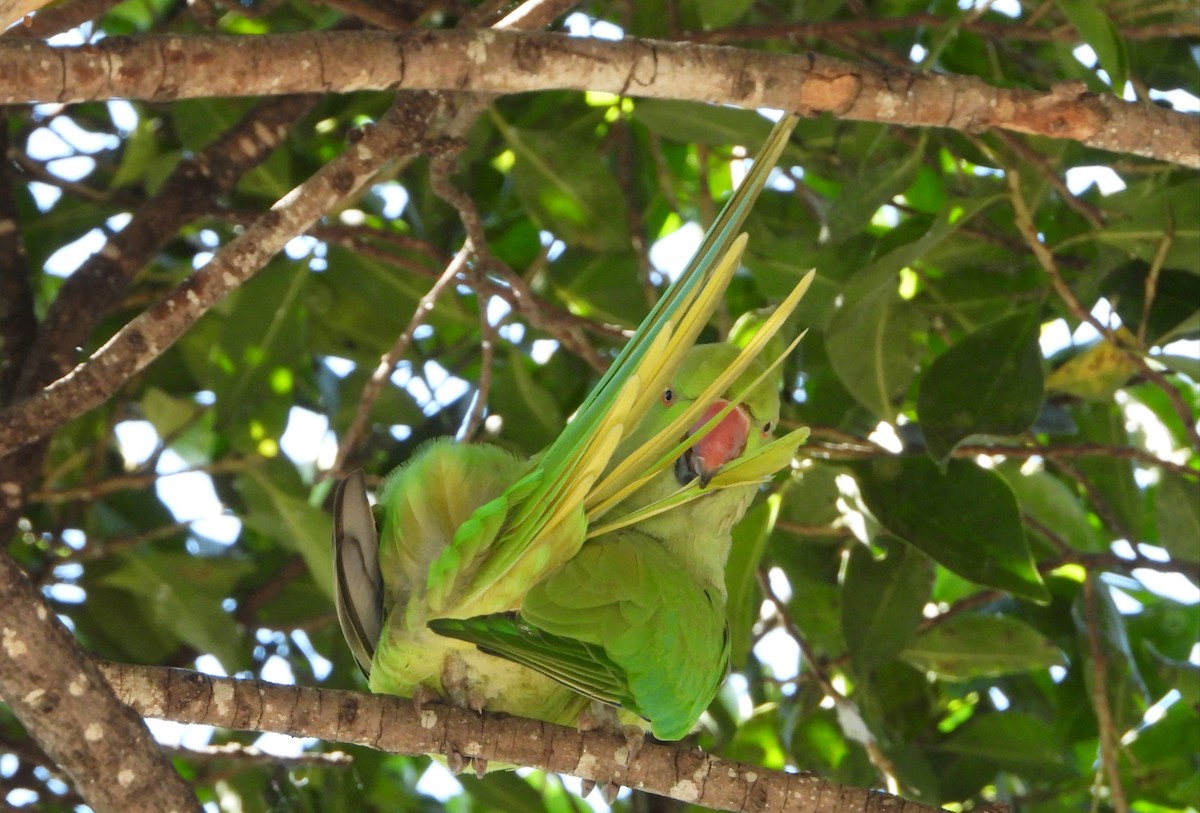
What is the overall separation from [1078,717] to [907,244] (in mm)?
1348

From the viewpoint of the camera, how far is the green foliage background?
2154mm

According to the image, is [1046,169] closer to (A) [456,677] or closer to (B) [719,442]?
(B) [719,442]

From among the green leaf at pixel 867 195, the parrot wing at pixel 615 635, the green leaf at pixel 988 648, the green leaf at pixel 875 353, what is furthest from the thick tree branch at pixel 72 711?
the green leaf at pixel 988 648

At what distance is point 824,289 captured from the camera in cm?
228

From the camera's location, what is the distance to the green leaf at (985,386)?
2.02 metres

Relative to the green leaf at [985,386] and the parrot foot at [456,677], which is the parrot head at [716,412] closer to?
the green leaf at [985,386]

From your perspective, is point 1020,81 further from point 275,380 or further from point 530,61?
point 275,380

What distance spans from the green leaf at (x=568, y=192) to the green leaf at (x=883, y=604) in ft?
2.81

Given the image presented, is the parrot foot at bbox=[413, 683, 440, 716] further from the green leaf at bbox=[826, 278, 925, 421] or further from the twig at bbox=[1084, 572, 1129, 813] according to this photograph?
the twig at bbox=[1084, 572, 1129, 813]

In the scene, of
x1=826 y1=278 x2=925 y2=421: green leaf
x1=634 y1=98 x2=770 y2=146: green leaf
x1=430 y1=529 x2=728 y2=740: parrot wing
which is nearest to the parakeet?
x1=430 y1=529 x2=728 y2=740: parrot wing

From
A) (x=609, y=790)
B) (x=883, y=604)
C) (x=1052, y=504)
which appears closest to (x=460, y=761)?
(x=609, y=790)

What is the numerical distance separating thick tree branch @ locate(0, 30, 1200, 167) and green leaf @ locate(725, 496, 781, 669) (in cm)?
86

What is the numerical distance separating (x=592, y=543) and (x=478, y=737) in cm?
32

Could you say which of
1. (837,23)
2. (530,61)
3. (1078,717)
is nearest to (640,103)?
(837,23)
